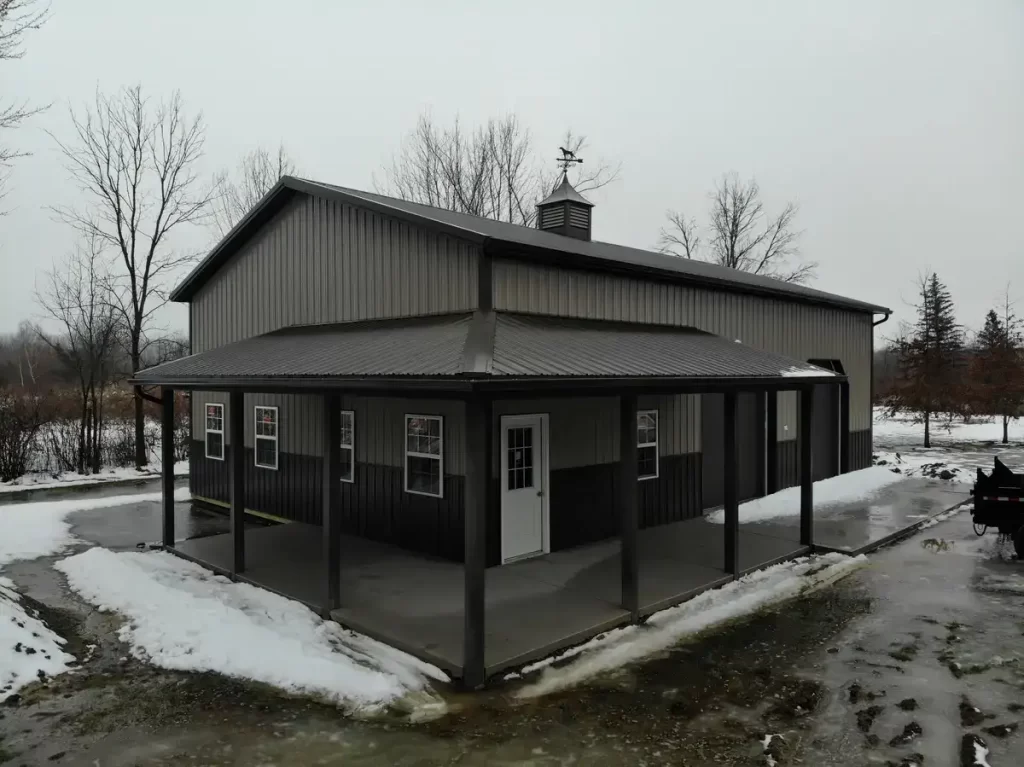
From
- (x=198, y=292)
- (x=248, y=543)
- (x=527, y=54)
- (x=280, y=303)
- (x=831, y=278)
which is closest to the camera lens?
(x=248, y=543)

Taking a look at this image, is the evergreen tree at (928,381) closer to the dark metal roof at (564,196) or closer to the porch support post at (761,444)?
the porch support post at (761,444)

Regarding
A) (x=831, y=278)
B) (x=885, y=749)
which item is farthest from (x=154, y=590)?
(x=831, y=278)

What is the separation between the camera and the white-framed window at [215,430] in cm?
1233

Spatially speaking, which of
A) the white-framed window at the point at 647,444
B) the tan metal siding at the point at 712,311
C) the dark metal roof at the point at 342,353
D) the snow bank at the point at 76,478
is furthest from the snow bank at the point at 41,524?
the white-framed window at the point at 647,444

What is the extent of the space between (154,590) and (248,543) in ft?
7.17

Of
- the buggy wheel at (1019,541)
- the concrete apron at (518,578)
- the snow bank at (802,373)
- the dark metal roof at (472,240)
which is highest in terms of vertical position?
the dark metal roof at (472,240)

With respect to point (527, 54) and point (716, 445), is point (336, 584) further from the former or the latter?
point (527, 54)

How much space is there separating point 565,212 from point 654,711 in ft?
33.3

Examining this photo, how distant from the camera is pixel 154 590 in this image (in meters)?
7.43

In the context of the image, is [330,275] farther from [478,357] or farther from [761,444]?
[761,444]

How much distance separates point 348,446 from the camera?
32.3 feet

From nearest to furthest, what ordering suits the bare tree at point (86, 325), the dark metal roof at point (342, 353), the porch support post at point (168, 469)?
the dark metal roof at point (342, 353) < the porch support post at point (168, 469) < the bare tree at point (86, 325)

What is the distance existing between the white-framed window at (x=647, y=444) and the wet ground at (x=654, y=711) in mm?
3671

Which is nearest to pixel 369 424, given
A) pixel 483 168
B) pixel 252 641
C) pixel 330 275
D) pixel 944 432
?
pixel 330 275
